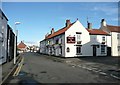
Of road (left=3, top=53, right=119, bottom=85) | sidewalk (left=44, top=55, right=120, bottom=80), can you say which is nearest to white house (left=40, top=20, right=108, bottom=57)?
sidewalk (left=44, top=55, right=120, bottom=80)

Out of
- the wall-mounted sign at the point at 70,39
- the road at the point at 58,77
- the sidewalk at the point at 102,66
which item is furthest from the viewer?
the wall-mounted sign at the point at 70,39

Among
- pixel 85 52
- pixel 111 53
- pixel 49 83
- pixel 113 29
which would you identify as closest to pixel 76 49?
pixel 85 52

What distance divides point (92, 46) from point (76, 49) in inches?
167

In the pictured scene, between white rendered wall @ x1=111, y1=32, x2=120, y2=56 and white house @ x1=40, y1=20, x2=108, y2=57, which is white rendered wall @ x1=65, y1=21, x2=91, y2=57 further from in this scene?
white rendered wall @ x1=111, y1=32, x2=120, y2=56

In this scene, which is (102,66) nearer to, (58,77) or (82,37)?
(58,77)

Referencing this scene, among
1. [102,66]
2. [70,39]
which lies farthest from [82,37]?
[102,66]

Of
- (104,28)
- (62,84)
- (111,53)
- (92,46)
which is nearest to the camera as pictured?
(62,84)

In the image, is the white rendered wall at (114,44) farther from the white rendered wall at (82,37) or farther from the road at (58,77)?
the road at (58,77)

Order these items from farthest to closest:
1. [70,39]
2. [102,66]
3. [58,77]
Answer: [70,39]
[102,66]
[58,77]

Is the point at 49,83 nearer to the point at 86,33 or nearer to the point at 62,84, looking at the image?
the point at 62,84

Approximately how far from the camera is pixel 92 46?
44.0 m

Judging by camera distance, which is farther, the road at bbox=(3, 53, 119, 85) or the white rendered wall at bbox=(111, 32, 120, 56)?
the white rendered wall at bbox=(111, 32, 120, 56)

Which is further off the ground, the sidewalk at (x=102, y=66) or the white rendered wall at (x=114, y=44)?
the white rendered wall at (x=114, y=44)

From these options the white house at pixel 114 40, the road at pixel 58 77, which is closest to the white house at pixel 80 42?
the white house at pixel 114 40
